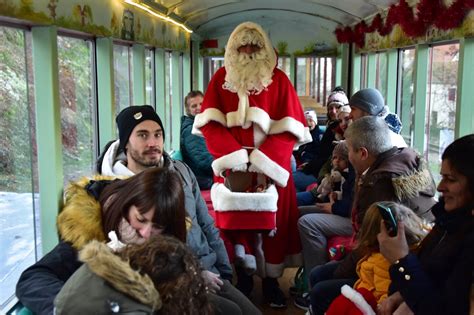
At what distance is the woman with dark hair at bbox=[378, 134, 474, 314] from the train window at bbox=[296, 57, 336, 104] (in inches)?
382

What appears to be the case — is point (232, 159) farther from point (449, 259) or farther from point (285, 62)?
point (285, 62)

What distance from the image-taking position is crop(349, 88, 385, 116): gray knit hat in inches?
158

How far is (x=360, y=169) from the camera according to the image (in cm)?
312

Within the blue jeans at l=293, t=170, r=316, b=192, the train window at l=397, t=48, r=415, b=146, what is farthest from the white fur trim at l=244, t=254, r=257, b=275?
the train window at l=397, t=48, r=415, b=146

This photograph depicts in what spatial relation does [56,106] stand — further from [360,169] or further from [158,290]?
[158,290]

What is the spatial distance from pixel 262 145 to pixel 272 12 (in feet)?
24.6

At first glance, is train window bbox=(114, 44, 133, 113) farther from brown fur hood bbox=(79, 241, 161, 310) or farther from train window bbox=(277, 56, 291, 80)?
train window bbox=(277, 56, 291, 80)

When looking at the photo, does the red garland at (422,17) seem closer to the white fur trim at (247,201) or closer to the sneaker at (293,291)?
the white fur trim at (247,201)

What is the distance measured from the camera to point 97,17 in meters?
A: 4.61

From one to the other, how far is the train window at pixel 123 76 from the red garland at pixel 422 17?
113 inches

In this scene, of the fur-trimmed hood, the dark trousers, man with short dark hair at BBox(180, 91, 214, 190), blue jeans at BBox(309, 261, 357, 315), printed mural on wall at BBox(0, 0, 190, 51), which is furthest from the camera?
man with short dark hair at BBox(180, 91, 214, 190)

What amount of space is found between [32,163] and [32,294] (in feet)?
6.02

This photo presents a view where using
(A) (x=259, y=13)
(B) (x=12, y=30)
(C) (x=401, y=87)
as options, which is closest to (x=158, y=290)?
(B) (x=12, y=30)

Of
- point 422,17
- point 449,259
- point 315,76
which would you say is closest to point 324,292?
point 449,259
